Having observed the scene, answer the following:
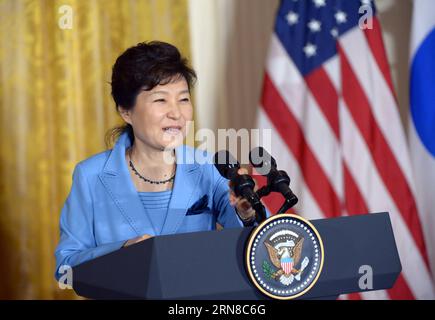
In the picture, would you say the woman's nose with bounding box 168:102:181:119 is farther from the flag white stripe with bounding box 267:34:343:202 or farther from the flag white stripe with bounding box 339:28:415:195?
the flag white stripe with bounding box 339:28:415:195

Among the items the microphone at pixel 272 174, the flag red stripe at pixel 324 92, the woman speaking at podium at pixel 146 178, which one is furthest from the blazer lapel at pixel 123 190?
the flag red stripe at pixel 324 92

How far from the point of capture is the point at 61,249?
5.75 ft

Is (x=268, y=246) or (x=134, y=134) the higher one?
(x=134, y=134)

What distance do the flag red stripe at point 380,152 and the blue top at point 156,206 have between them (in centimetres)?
174

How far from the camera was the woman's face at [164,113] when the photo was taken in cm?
179

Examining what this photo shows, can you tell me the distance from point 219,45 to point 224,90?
0.93 ft

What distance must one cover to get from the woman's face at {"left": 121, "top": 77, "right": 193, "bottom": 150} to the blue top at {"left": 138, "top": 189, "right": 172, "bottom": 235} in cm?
14

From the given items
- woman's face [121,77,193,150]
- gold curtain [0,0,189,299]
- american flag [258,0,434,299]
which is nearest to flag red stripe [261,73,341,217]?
american flag [258,0,434,299]

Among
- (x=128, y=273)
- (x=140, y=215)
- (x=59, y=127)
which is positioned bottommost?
(x=128, y=273)

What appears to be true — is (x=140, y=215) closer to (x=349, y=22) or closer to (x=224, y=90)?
(x=349, y=22)

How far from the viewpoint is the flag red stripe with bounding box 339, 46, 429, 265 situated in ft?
10.7

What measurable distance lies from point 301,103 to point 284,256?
2068 millimetres

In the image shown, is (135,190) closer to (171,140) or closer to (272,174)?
(171,140)
